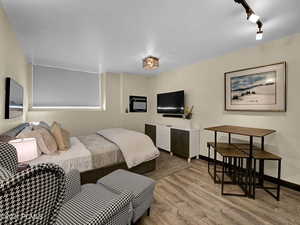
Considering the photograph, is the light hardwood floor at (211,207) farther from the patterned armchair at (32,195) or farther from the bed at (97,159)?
the patterned armchair at (32,195)

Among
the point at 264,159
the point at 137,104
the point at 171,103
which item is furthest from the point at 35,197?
the point at 137,104

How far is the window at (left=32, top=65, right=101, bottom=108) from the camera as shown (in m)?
3.87

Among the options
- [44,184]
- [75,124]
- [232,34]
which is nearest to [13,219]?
[44,184]

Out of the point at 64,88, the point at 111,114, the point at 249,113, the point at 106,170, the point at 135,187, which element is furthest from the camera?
the point at 111,114

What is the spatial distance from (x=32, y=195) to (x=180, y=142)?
3.40 m

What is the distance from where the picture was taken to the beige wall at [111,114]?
4055 millimetres

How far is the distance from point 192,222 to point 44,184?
1687 mm

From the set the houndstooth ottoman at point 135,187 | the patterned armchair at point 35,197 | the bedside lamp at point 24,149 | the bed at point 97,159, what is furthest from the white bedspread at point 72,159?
the patterned armchair at point 35,197

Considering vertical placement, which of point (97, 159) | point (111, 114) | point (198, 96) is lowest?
point (97, 159)

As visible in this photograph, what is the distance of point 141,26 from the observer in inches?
81.7

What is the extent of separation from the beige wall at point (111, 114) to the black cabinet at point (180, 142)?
65.7 inches

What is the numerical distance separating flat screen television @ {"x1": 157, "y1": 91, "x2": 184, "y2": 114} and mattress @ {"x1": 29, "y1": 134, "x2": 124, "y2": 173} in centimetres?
220

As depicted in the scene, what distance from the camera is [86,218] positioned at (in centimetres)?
108

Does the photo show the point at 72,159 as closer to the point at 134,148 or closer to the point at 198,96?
the point at 134,148
